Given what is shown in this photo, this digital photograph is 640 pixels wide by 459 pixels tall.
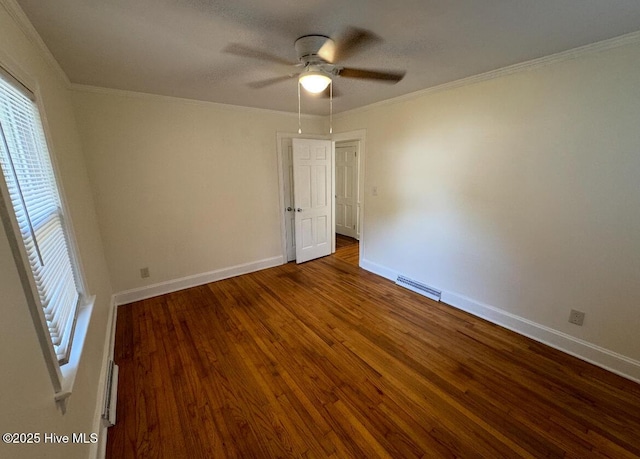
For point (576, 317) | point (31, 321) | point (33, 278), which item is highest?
point (33, 278)

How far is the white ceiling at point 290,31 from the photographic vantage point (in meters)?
1.34

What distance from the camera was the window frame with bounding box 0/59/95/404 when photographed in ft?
2.95

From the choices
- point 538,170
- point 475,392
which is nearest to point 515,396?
point 475,392

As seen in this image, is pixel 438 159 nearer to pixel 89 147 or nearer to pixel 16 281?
pixel 16 281

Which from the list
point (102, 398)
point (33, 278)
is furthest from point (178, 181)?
point (33, 278)

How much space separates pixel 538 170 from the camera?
2160 mm

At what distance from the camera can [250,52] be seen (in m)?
1.83

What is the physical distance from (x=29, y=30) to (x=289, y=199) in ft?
9.70

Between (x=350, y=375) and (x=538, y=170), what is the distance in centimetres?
227

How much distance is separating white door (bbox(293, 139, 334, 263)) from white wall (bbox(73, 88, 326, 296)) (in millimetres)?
345

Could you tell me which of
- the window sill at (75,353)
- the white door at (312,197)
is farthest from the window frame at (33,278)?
the white door at (312,197)

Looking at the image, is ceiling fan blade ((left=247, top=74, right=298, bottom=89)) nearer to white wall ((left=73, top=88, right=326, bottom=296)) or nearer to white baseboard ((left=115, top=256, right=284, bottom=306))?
white wall ((left=73, top=88, right=326, bottom=296))

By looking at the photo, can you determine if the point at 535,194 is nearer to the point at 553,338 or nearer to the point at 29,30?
the point at 553,338

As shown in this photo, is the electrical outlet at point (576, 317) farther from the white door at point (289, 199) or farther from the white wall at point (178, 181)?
the white wall at point (178, 181)
